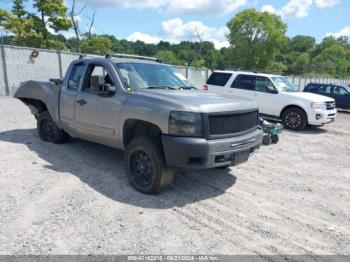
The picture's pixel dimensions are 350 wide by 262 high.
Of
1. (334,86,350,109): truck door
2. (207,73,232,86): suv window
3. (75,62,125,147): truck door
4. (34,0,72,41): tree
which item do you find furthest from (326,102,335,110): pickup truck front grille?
(34,0,72,41): tree

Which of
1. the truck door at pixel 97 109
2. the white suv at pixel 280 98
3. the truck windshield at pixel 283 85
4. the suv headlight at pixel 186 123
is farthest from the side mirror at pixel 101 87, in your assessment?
the truck windshield at pixel 283 85

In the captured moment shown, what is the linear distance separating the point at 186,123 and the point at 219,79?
8366mm

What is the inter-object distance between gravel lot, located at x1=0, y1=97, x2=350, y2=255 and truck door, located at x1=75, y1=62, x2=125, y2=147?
63 cm

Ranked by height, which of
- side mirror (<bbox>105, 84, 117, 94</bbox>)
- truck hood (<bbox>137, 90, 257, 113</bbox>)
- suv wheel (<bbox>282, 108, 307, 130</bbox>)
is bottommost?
suv wheel (<bbox>282, 108, 307, 130</bbox>)

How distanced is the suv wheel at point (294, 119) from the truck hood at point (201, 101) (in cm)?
620

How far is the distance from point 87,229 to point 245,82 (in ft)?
30.3

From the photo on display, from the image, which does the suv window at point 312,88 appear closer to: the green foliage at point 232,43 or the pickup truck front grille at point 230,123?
the green foliage at point 232,43

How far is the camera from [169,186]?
196 inches

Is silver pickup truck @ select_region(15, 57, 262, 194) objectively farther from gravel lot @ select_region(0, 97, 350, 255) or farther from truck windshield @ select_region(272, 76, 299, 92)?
truck windshield @ select_region(272, 76, 299, 92)

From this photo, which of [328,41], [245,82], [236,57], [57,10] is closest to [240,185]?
[245,82]

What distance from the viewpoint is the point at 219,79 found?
12.1 m

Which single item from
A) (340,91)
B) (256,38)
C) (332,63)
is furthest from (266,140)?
(332,63)

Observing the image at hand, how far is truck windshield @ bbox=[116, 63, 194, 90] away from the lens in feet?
16.8

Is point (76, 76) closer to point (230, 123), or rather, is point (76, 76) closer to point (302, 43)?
point (230, 123)
